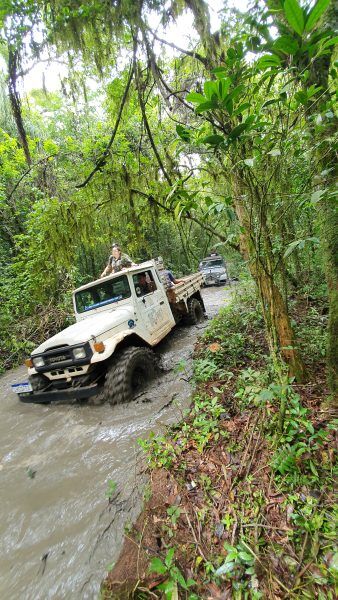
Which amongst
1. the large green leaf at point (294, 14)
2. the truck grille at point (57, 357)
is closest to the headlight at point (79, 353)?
the truck grille at point (57, 357)

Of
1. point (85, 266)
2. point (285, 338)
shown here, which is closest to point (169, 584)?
point (285, 338)

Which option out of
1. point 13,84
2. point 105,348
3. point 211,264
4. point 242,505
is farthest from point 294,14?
point 211,264

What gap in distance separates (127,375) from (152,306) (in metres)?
1.84

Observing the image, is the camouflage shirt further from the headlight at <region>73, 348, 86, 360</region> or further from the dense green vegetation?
the headlight at <region>73, 348, 86, 360</region>

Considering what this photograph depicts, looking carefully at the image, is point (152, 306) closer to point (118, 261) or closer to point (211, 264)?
point (118, 261)

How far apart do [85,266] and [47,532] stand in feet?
42.9

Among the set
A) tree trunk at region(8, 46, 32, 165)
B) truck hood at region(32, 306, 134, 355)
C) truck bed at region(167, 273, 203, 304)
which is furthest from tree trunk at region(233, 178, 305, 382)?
truck bed at region(167, 273, 203, 304)

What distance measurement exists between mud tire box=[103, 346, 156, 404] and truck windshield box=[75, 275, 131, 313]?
3.76 feet

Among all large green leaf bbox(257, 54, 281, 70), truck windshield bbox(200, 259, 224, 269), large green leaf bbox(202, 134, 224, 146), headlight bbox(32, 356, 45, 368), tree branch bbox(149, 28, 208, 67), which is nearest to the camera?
large green leaf bbox(257, 54, 281, 70)

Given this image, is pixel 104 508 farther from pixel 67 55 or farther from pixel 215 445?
pixel 67 55

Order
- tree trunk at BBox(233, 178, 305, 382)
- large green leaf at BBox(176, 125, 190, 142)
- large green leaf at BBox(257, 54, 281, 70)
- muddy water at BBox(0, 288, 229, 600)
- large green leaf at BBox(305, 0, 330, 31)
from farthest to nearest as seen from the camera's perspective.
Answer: tree trunk at BBox(233, 178, 305, 382) → large green leaf at BBox(176, 125, 190, 142) → muddy water at BBox(0, 288, 229, 600) → large green leaf at BBox(257, 54, 281, 70) → large green leaf at BBox(305, 0, 330, 31)

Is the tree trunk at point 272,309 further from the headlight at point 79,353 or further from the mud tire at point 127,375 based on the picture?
the headlight at point 79,353

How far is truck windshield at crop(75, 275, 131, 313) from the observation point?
4934 mm

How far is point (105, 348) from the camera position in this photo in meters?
3.80
